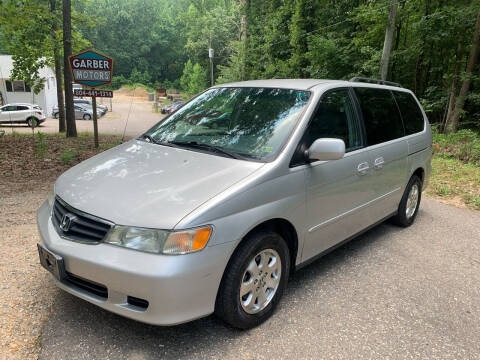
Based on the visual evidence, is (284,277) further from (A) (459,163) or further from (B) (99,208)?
(A) (459,163)

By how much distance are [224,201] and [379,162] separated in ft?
7.20

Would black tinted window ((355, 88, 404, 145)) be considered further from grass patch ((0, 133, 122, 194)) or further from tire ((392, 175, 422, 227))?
grass patch ((0, 133, 122, 194))

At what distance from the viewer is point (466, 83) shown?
41.9ft

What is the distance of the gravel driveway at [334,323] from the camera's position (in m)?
2.48

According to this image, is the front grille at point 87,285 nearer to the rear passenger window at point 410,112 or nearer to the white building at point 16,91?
the rear passenger window at point 410,112

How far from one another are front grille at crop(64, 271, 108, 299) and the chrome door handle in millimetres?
2822

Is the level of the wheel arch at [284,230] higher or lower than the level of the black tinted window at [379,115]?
lower

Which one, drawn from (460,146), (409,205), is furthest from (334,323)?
(460,146)

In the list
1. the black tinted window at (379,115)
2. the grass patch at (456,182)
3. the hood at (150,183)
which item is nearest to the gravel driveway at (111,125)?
the grass patch at (456,182)

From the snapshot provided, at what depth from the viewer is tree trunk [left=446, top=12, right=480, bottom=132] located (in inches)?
486

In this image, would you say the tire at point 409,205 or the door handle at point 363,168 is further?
the tire at point 409,205

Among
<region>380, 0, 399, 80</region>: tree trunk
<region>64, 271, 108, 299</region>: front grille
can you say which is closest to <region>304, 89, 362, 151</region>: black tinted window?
<region>64, 271, 108, 299</region>: front grille

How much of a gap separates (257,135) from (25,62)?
1366 centimetres

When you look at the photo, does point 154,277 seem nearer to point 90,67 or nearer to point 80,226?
point 80,226
